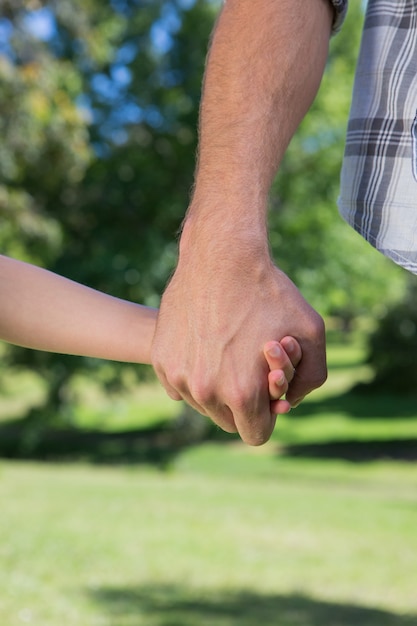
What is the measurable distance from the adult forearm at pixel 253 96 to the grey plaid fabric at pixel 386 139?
8cm

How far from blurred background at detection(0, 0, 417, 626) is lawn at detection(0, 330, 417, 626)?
0.03 metres

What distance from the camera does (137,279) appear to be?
59.4 feet

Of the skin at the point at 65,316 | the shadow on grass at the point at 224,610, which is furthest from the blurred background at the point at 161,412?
the skin at the point at 65,316

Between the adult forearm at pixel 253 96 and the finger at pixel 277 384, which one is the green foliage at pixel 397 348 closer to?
the adult forearm at pixel 253 96

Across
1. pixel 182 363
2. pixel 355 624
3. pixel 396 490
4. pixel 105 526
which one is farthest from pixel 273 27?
pixel 396 490

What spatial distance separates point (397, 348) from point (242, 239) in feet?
84.2

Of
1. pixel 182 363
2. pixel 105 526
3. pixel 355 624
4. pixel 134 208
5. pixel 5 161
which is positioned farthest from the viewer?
pixel 134 208

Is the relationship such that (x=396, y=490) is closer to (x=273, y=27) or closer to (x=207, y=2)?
(x=207, y=2)

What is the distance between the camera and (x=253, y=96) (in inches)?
48.1

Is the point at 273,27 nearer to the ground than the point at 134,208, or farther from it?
farther from it

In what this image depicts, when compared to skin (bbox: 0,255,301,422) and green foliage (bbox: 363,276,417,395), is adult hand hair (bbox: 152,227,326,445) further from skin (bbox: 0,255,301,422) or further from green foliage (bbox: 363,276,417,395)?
green foliage (bbox: 363,276,417,395)

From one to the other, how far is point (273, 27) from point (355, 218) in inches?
11.2

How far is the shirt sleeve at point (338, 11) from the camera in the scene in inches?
52.4

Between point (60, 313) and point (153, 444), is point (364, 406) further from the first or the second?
point (60, 313)
